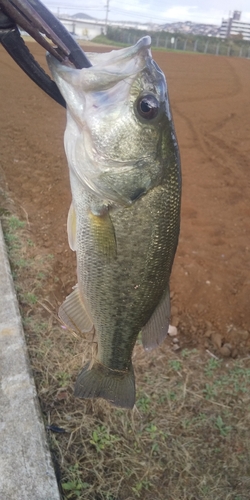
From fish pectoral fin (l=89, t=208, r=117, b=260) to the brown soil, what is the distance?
A: 89.5 inches

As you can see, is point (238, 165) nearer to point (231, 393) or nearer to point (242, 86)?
point (231, 393)

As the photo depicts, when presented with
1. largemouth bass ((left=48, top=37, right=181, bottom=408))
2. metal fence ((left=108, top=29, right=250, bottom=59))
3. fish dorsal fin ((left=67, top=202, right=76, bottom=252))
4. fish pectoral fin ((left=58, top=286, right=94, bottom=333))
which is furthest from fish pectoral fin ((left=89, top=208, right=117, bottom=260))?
metal fence ((left=108, top=29, right=250, bottom=59))

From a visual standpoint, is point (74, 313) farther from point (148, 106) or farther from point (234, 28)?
point (234, 28)

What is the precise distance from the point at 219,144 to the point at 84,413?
7.30 m

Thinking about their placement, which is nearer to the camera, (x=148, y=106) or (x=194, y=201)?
(x=148, y=106)

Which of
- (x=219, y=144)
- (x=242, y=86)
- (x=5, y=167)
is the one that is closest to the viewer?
(x=5, y=167)

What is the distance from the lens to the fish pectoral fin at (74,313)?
180cm

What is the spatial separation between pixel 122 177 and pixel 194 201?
5.03 meters

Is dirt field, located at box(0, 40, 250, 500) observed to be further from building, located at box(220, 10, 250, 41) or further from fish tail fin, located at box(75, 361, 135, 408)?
building, located at box(220, 10, 250, 41)

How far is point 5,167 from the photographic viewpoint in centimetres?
653

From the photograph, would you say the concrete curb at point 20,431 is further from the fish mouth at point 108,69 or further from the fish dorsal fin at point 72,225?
the fish mouth at point 108,69

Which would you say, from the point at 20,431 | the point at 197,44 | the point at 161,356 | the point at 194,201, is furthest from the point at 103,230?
the point at 197,44

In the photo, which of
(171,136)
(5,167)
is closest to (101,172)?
(171,136)

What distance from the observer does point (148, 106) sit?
148 centimetres
